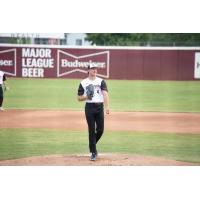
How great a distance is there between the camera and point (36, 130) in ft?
26.2

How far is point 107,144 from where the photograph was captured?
749 cm

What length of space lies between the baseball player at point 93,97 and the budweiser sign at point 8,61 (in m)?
1.00

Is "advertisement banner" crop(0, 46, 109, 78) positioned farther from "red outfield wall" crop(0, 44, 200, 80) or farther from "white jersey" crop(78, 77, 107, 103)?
"white jersey" crop(78, 77, 107, 103)

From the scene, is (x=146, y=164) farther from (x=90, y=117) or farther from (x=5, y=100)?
(x=5, y=100)

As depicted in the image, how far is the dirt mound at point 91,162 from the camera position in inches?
281

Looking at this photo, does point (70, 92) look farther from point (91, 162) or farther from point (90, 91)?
point (91, 162)

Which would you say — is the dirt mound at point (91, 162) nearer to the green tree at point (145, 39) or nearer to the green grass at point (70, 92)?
the green grass at point (70, 92)

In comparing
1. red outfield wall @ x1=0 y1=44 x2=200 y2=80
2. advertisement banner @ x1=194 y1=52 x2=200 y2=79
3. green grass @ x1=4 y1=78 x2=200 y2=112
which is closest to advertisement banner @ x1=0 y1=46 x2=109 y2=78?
red outfield wall @ x1=0 y1=44 x2=200 y2=80

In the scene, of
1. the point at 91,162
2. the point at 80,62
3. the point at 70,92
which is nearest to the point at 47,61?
the point at 80,62

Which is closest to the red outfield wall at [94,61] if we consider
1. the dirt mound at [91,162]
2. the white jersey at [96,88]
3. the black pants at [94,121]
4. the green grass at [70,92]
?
the green grass at [70,92]

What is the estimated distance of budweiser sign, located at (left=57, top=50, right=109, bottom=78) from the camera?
775 centimetres

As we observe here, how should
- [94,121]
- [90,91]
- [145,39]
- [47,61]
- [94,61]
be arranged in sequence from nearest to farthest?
[90,91] < [94,121] < [94,61] < [47,61] < [145,39]

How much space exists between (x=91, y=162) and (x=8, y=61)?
166cm
